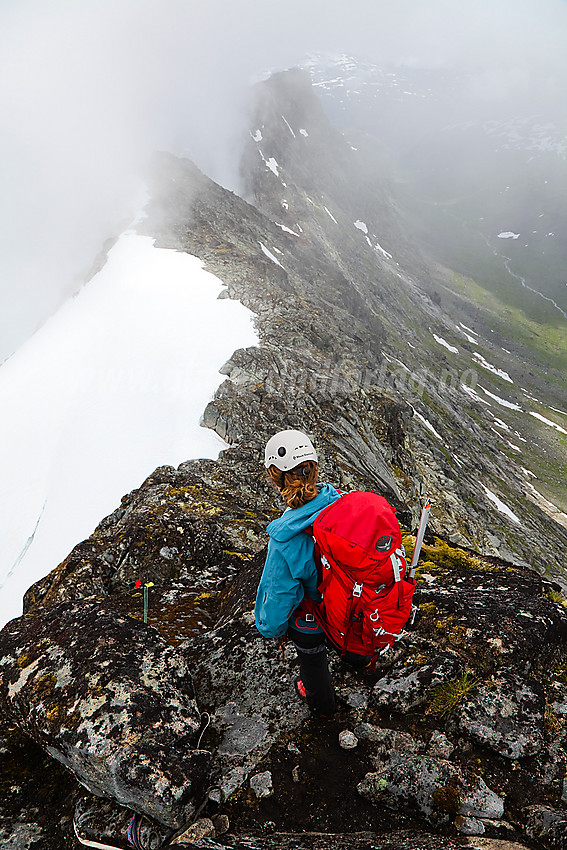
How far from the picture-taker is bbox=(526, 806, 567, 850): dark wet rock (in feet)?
13.3

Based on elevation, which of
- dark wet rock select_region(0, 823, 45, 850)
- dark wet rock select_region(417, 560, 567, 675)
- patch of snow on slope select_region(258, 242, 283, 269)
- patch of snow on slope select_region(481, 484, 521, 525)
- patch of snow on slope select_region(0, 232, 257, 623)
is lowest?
patch of snow on slope select_region(481, 484, 521, 525)

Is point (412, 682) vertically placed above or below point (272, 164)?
below

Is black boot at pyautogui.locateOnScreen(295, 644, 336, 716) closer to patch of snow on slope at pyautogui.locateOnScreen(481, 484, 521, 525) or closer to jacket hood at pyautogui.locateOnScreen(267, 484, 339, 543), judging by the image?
jacket hood at pyautogui.locateOnScreen(267, 484, 339, 543)

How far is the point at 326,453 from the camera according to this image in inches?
848

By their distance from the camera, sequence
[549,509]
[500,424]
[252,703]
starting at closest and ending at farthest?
[252,703] → [549,509] → [500,424]

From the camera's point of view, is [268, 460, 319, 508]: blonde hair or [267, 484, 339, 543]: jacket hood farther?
[268, 460, 319, 508]: blonde hair

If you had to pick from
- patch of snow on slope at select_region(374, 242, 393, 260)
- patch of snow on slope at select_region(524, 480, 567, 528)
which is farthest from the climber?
patch of snow on slope at select_region(374, 242, 393, 260)

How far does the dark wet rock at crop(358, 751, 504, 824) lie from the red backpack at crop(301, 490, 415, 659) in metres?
1.24

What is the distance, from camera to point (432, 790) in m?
4.75

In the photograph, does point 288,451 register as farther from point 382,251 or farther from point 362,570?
point 382,251

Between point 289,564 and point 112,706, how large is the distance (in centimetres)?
269

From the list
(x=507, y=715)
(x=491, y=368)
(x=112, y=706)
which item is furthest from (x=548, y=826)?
(x=491, y=368)

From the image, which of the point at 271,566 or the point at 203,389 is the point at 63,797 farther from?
the point at 203,389

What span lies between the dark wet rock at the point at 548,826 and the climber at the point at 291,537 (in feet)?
8.02
